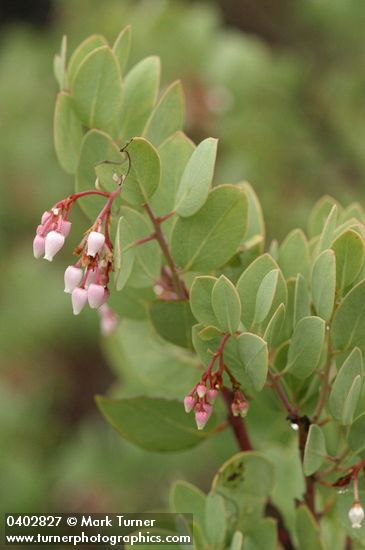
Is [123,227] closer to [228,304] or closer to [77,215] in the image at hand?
[228,304]

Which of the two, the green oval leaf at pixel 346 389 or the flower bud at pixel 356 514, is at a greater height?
the green oval leaf at pixel 346 389

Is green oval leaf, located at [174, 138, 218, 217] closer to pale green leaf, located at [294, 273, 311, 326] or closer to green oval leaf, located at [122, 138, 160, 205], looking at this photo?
green oval leaf, located at [122, 138, 160, 205]

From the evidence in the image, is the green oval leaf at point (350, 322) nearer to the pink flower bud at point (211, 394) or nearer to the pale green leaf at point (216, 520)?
the pink flower bud at point (211, 394)

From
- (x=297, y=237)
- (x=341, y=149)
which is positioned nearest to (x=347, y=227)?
(x=297, y=237)

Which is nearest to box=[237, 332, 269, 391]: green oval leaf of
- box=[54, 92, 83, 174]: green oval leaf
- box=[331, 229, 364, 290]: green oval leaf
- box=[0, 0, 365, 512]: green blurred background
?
box=[331, 229, 364, 290]: green oval leaf

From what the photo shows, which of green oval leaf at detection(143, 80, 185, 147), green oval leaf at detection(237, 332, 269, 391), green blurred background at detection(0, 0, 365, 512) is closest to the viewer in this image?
green oval leaf at detection(237, 332, 269, 391)

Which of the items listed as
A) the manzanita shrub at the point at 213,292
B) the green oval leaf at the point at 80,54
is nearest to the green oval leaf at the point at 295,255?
the manzanita shrub at the point at 213,292

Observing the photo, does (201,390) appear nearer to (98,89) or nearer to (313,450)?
(313,450)
